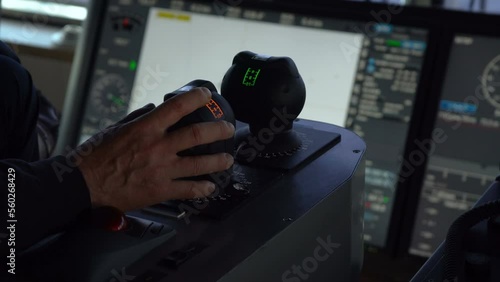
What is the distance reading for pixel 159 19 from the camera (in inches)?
49.4

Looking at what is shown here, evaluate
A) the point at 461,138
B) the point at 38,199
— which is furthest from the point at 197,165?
the point at 461,138

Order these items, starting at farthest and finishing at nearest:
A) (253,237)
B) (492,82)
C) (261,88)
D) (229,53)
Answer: (229,53) → (492,82) → (261,88) → (253,237)

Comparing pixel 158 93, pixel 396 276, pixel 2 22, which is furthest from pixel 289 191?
pixel 2 22

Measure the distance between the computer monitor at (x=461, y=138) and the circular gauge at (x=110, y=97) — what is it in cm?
50

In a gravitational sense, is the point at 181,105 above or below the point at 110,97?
above

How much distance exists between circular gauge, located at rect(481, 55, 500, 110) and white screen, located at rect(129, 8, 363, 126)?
0.19 meters

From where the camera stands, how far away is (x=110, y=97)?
1266 mm

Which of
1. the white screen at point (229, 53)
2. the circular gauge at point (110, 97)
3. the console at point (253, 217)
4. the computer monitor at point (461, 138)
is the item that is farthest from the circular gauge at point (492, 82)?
the circular gauge at point (110, 97)

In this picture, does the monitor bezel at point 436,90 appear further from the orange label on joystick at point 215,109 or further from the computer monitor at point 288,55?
the orange label on joystick at point 215,109

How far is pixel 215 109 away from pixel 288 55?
0.66 metres

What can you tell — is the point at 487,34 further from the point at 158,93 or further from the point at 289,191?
the point at 289,191

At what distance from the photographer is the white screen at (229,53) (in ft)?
3.75

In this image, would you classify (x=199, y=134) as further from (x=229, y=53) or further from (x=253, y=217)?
(x=229, y=53)

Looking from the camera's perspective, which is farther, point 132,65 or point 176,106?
point 132,65
